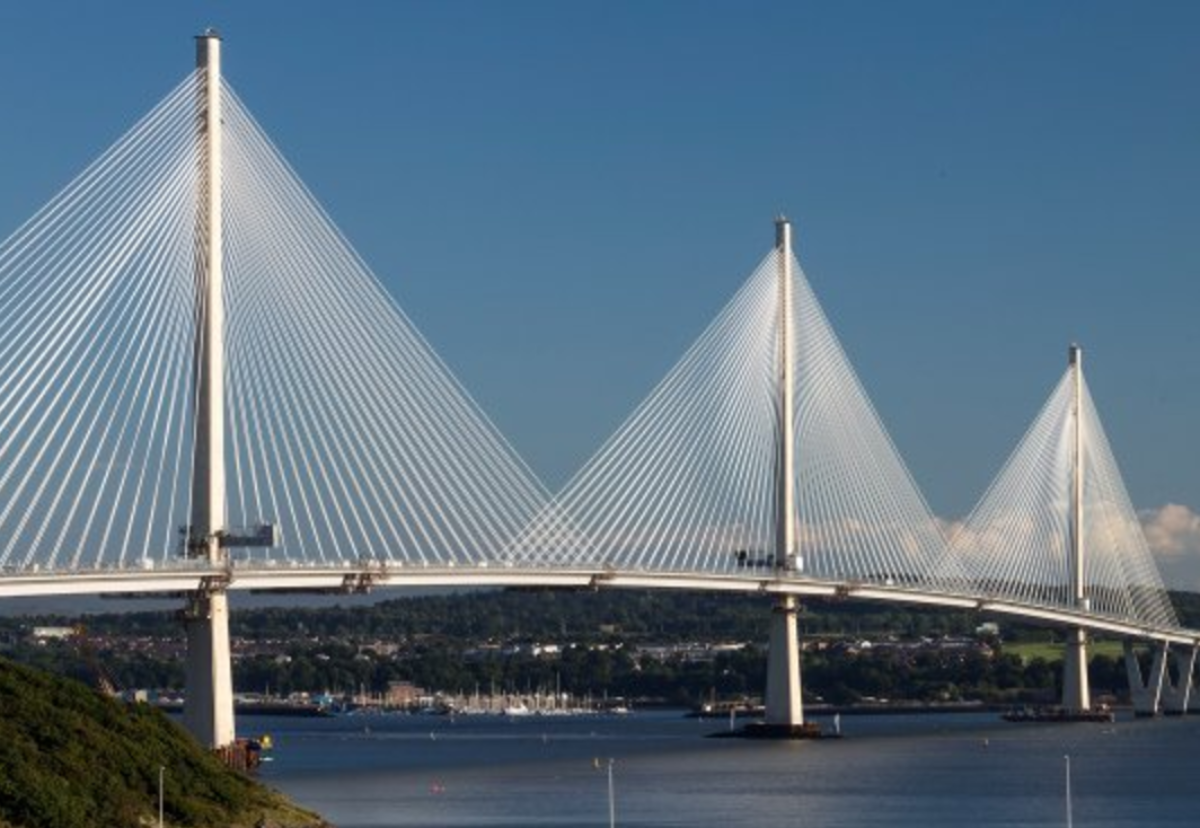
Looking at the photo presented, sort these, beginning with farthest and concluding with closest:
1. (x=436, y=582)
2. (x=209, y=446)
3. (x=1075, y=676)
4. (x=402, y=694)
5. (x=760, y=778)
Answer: (x=402, y=694)
(x=1075, y=676)
(x=436, y=582)
(x=760, y=778)
(x=209, y=446)

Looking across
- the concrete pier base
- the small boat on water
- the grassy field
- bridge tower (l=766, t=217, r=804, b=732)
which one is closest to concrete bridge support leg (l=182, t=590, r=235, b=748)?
bridge tower (l=766, t=217, r=804, b=732)

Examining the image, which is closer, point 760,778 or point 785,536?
point 760,778

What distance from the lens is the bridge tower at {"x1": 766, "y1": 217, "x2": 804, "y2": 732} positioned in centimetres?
8412

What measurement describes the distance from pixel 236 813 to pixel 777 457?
35883 mm

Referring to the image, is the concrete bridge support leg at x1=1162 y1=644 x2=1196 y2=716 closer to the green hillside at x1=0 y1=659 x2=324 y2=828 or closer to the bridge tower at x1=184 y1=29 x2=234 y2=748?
the bridge tower at x1=184 y1=29 x2=234 y2=748

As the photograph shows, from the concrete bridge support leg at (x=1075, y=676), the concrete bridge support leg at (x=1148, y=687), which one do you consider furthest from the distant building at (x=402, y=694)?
the concrete bridge support leg at (x=1075, y=676)

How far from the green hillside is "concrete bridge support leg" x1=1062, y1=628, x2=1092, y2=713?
5707cm

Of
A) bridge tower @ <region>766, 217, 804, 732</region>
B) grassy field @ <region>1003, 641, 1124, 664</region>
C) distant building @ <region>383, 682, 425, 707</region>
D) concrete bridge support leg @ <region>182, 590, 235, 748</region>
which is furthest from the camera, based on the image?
distant building @ <region>383, 682, 425, 707</region>

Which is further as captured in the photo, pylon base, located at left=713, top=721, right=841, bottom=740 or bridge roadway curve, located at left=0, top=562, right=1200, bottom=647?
pylon base, located at left=713, top=721, right=841, bottom=740

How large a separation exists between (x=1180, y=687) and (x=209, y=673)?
6347cm

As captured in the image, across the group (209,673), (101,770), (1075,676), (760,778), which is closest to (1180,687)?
(1075,676)

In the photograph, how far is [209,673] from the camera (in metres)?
62.6

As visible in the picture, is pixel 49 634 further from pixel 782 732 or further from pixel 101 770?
pixel 101 770

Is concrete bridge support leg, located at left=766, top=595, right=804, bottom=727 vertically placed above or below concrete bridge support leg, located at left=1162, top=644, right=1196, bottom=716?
below
